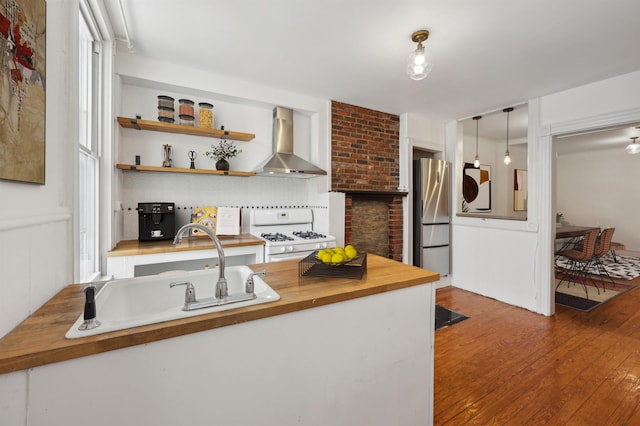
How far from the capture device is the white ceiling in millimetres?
1784

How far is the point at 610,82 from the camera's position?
2680 mm

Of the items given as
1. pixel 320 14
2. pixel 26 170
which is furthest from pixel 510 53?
pixel 26 170

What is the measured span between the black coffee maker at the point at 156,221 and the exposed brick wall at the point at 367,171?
1830 millimetres

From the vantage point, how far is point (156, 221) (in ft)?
8.39

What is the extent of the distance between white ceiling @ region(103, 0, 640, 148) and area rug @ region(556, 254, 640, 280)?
156 inches

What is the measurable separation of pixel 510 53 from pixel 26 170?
122 inches

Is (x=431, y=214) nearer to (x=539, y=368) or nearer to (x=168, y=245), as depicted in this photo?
(x=539, y=368)

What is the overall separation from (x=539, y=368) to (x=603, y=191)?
668cm

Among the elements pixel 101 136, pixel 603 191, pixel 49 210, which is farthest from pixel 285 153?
pixel 603 191

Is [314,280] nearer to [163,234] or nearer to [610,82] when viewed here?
[163,234]

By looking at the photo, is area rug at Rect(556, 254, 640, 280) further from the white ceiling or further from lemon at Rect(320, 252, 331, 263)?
lemon at Rect(320, 252, 331, 263)

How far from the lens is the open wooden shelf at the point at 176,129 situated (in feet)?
8.03

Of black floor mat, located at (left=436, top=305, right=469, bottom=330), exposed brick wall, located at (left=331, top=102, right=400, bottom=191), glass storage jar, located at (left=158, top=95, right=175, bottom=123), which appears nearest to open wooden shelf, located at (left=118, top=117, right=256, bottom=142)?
glass storage jar, located at (left=158, top=95, right=175, bottom=123)

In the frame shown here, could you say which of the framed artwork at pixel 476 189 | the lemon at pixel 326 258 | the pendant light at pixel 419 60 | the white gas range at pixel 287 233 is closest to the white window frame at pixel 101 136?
the white gas range at pixel 287 233
